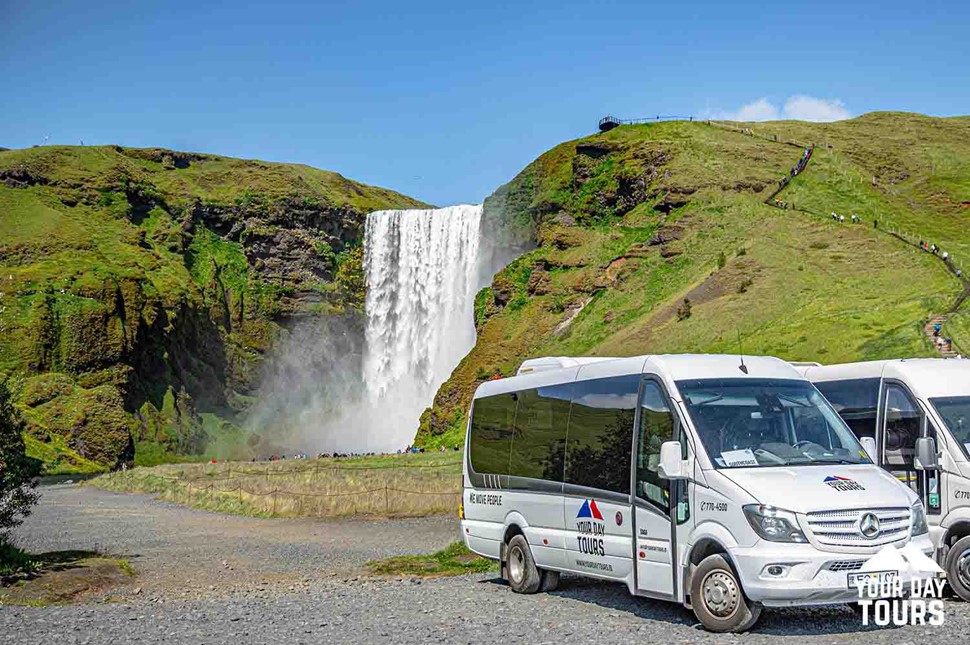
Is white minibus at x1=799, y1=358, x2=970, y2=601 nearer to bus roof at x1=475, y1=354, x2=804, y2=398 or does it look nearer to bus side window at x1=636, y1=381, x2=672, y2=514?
bus roof at x1=475, y1=354, x2=804, y2=398

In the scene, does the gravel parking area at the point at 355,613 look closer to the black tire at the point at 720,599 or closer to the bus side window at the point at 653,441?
the black tire at the point at 720,599

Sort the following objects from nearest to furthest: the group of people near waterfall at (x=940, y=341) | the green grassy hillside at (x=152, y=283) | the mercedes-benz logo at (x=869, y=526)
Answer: the mercedes-benz logo at (x=869, y=526)
the group of people near waterfall at (x=940, y=341)
the green grassy hillside at (x=152, y=283)

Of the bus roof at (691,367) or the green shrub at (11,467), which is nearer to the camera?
the bus roof at (691,367)

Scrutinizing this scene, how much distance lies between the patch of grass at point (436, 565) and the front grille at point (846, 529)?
8780 millimetres

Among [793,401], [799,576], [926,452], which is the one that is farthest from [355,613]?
[926,452]

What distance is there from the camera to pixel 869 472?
11.7 meters

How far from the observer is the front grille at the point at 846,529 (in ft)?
35.2

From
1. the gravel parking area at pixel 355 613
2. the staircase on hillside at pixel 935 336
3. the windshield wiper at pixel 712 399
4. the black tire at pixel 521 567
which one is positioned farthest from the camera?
the staircase on hillside at pixel 935 336

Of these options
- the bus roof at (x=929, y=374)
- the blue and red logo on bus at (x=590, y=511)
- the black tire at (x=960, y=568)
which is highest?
the bus roof at (x=929, y=374)

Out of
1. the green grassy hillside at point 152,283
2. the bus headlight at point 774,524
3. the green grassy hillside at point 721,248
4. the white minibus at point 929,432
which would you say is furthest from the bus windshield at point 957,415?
the green grassy hillside at point 152,283

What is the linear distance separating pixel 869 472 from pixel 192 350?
99.2m

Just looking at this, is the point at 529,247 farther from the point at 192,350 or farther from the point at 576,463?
the point at 576,463

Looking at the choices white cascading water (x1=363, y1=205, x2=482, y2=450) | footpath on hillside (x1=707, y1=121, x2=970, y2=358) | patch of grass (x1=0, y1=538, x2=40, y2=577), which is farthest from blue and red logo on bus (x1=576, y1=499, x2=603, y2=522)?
white cascading water (x1=363, y1=205, x2=482, y2=450)

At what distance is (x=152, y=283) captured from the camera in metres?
101
